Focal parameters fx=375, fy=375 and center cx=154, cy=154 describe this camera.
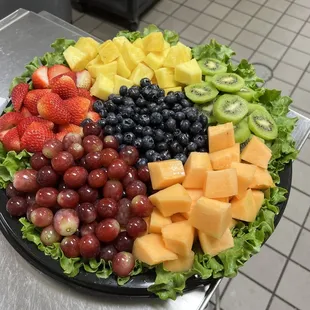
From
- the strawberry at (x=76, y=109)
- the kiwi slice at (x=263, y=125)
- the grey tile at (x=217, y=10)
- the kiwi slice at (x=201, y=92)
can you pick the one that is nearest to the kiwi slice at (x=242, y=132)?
the kiwi slice at (x=263, y=125)

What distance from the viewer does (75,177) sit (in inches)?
39.6

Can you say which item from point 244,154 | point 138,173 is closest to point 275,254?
point 244,154

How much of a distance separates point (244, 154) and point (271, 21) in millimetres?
2218

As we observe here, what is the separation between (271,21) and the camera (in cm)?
299

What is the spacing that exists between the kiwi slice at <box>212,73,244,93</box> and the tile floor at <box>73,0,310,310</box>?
911 mm

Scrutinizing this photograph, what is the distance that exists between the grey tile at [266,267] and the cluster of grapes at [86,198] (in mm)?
972

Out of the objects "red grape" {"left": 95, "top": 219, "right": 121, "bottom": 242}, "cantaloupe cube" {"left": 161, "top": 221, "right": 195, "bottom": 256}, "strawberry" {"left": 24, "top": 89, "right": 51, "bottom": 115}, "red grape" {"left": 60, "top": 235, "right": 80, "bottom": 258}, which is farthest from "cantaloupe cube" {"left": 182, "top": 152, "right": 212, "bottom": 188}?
"strawberry" {"left": 24, "top": 89, "right": 51, "bottom": 115}

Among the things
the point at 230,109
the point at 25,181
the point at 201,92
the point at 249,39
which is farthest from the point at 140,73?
the point at 249,39

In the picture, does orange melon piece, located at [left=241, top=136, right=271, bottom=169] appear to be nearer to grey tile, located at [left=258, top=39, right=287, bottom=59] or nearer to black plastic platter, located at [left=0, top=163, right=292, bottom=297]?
black plastic platter, located at [left=0, top=163, right=292, bottom=297]

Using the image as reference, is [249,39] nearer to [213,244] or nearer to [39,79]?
[39,79]

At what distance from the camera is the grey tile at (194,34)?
9.28 ft

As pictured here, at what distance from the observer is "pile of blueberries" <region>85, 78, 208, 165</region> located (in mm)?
1148

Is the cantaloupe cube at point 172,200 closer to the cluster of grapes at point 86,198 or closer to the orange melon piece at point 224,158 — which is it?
the cluster of grapes at point 86,198

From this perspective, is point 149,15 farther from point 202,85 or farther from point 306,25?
point 202,85
